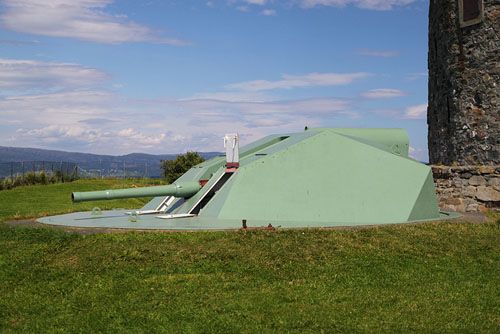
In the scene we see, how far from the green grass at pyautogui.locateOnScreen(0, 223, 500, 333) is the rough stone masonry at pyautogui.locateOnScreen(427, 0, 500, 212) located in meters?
8.16

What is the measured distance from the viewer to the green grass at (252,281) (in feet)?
20.6

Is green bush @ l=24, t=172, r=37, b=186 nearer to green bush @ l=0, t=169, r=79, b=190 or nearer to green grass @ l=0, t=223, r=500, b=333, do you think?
green bush @ l=0, t=169, r=79, b=190

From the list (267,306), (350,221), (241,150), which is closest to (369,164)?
(350,221)

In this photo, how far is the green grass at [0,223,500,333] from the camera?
6293 millimetres

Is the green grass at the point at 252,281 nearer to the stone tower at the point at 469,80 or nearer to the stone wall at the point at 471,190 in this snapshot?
the stone wall at the point at 471,190

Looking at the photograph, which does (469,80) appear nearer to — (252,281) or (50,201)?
(252,281)

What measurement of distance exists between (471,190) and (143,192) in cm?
989

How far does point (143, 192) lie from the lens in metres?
11.7

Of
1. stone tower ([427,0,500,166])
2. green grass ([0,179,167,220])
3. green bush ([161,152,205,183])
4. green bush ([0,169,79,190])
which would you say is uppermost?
stone tower ([427,0,500,166])

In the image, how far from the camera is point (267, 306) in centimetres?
670

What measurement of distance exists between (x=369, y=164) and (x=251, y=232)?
3.71 m

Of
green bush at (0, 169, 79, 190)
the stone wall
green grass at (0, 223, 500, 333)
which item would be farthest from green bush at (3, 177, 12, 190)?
the stone wall

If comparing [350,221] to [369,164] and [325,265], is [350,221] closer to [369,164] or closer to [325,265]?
[369,164]

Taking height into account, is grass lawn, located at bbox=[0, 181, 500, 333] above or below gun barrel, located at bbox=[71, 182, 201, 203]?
below
